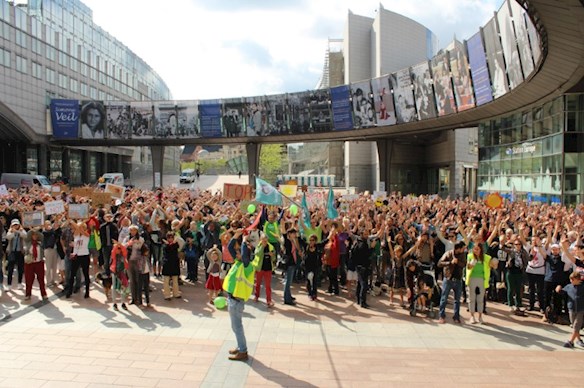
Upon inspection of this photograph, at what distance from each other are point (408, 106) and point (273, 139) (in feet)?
53.8

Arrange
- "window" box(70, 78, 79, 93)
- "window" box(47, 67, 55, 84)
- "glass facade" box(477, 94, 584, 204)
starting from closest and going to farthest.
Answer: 1. "glass facade" box(477, 94, 584, 204)
2. "window" box(47, 67, 55, 84)
3. "window" box(70, 78, 79, 93)

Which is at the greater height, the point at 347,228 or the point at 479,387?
the point at 347,228

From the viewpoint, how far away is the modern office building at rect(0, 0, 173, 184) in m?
43.2

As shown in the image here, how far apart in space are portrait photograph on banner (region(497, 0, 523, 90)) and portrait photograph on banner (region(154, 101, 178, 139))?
1254 inches

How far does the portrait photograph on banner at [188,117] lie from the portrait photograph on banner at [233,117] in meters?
2.91

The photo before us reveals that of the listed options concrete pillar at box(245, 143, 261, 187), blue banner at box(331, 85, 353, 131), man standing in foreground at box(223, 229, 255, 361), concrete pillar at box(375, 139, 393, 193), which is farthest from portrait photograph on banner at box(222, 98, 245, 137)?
man standing in foreground at box(223, 229, 255, 361)

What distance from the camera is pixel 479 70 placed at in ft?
78.5

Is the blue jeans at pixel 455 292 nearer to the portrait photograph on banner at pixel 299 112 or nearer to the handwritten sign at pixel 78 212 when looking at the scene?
the handwritten sign at pixel 78 212

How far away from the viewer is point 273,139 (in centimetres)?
4500

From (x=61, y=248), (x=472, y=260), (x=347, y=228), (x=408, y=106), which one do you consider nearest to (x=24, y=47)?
(x=408, y=106)

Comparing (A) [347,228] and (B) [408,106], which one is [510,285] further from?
(B) [408,106]

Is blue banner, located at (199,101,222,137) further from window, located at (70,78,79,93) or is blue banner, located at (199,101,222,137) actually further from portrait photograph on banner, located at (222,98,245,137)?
window, located at (70,78,79,93)

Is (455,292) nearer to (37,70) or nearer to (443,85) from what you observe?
(443,85)

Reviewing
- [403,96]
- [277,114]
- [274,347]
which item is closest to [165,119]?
[277,114]
